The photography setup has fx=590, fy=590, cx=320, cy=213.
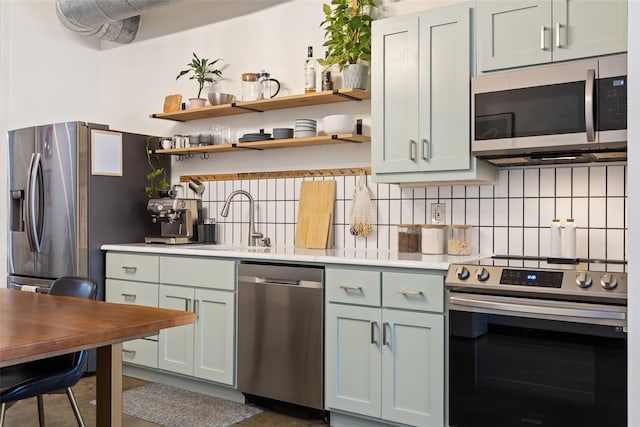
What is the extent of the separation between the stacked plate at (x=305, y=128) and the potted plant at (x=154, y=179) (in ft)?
4.46

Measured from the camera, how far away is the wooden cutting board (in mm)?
3795

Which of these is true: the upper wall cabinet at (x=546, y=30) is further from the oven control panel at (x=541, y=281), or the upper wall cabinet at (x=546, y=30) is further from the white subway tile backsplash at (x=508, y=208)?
the oven control panel at (x=541, y=281)

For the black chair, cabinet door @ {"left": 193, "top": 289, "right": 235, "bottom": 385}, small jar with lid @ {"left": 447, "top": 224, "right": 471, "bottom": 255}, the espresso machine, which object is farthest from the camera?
the espresso machine

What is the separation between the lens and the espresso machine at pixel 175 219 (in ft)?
13.9

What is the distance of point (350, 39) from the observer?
11.6 ft

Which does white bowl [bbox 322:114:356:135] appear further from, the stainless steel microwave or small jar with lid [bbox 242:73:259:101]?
the stainless steel microwave

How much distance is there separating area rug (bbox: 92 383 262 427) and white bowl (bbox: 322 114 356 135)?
67.3 inches


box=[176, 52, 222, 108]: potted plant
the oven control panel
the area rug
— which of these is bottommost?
the area rug

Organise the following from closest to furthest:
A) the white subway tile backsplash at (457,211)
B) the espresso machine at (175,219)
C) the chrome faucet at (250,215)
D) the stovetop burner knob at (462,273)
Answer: the stovetop burner knob at (462,273) → the white subway tile backsplash at (457,211) → the chrome faucet at (250,215) → the espresso machine at (175,219)

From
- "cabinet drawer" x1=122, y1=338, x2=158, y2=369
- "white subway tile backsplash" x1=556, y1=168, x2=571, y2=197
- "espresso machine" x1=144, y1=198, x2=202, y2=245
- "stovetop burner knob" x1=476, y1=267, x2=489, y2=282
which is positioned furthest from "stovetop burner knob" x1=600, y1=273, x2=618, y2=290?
"espresso machine" x1=144, y1=198, x2=202, y2=245

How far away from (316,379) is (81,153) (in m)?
2.34

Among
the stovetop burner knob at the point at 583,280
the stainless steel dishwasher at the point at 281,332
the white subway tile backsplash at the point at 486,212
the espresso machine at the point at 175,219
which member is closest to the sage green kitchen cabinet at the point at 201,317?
the stainless steel dishwasher at the point at 281,332

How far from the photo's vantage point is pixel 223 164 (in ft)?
14.6

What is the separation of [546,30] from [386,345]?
1.64 metres
